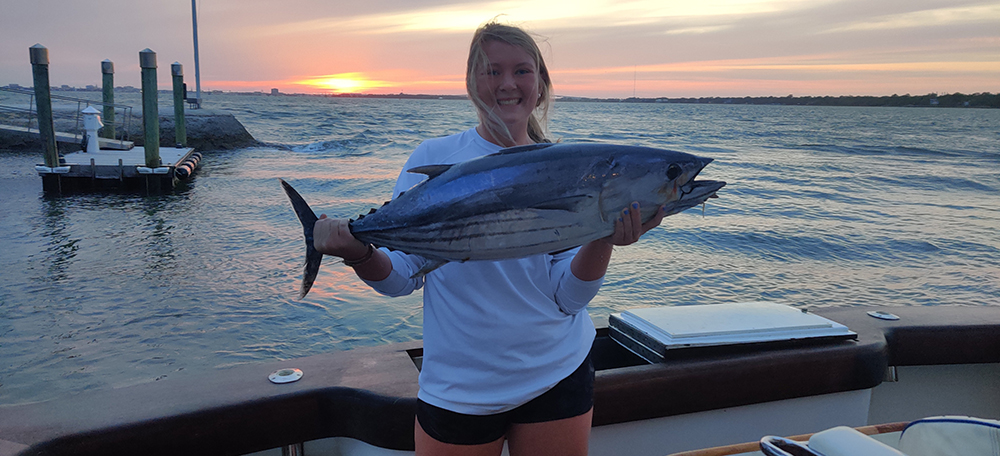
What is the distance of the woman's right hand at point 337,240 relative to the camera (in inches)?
63.1

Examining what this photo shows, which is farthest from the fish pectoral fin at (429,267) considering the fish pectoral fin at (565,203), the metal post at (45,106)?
the metal post at (45,106)

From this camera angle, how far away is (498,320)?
1.72 m

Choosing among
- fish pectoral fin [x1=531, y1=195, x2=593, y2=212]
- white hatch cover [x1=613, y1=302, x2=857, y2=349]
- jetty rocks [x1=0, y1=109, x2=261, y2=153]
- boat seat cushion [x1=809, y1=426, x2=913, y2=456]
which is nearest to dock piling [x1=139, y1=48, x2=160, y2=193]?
jetty rocks [x1=0, y1=109, x2=261, y2=153]

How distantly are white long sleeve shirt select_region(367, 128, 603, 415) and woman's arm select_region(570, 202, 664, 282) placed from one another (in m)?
0.03

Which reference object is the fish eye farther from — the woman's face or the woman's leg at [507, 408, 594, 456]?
the woman's leg at [507, 408, 594, 456]

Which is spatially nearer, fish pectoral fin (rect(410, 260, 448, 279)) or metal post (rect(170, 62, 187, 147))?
fish pectoral fin (rect(410, 260, 448, 279))

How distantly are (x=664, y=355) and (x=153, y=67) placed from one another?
62.6 ft

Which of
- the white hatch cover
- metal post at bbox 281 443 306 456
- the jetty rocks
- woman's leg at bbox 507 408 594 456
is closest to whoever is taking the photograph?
woman's leg at bbox 507 408 594 456

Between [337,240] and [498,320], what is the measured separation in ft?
1.67

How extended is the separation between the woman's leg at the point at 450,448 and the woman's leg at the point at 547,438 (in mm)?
55

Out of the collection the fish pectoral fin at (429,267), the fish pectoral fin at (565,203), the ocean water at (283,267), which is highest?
the fish pectoral fin at (565,203)

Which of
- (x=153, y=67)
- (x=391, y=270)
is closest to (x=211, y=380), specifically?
(x=391, y=270)

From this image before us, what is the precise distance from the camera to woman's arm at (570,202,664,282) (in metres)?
1.42

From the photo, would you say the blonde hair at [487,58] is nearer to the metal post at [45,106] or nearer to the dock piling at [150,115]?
the dock piling at [150,115]
